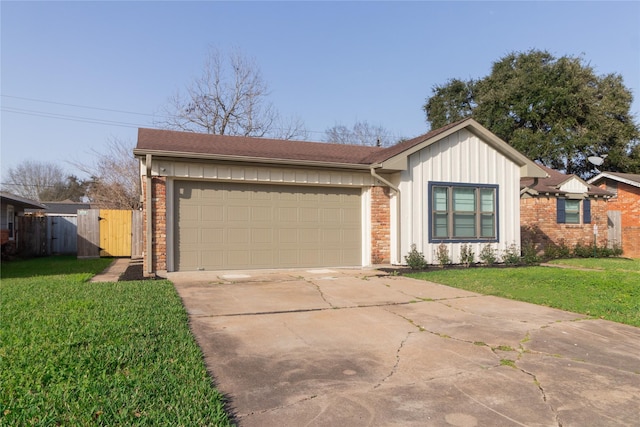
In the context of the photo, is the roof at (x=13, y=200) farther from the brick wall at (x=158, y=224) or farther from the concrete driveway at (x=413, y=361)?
the concrete driveway at (x=413, y=361)

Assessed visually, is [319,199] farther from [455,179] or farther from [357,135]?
[357,135]

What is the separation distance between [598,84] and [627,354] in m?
30.1

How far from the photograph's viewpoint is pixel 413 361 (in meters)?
4.23

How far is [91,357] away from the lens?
394 cm

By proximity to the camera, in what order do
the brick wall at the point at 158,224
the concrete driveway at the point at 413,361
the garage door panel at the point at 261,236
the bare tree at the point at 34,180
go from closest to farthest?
the concrete driveway at the point at 413,361 < the brick wall at the point at 158,224 < the garage door panel at the point at 261,236 < the bare tree at the point at 34,180

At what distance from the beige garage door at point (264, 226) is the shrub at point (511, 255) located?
4384 millimetres

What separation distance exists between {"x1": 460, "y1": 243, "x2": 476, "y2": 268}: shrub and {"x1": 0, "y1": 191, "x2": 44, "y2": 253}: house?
47.0ft

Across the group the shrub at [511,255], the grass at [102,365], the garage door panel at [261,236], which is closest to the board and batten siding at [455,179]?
the shrub at [511,255]

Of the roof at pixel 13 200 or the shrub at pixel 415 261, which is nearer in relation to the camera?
the shrub at pixel 415 261

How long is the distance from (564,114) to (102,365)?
31316 mm

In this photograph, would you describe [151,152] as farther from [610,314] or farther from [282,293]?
[610,314]

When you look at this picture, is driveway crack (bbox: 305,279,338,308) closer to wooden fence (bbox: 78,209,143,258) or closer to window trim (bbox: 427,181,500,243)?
window trim (bbox: 427,181,500,243)

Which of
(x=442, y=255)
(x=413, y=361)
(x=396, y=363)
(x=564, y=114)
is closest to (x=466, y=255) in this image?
(x=442, y=255)

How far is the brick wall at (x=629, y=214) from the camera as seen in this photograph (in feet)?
59.6
